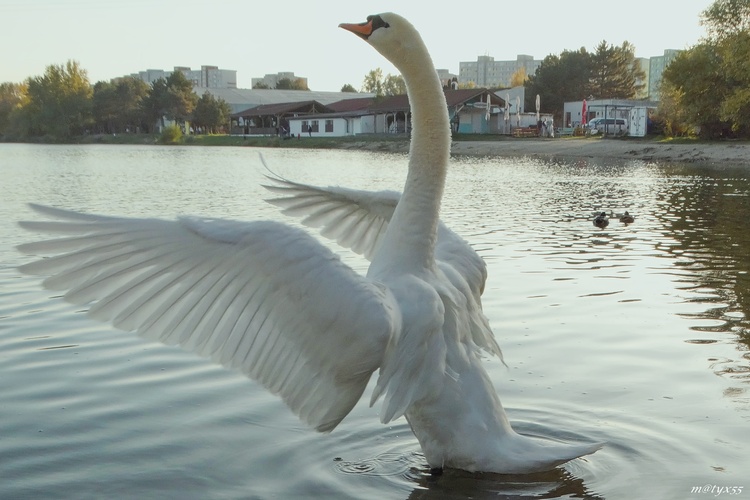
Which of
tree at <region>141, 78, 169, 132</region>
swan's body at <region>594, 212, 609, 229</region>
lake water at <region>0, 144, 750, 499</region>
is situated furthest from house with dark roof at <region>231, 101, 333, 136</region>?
lake water at <region>0, 144, 750, 499</region>

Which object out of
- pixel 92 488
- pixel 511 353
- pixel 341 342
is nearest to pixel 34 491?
pixel 92 488

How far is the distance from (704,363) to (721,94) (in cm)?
5361

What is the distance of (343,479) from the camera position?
526cm

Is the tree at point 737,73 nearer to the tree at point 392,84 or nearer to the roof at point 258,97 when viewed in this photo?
the roof at point 258,97

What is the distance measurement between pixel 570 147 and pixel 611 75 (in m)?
58.2

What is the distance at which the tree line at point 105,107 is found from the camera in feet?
364

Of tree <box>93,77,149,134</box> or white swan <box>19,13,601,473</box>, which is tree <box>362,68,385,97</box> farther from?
white swan <box>19,13,601,473</box>

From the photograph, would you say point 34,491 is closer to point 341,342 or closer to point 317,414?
point 317,414

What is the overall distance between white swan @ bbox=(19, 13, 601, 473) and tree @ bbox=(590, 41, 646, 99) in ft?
360

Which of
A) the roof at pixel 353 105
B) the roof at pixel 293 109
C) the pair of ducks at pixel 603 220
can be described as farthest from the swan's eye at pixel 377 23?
the roof at pixel 293 109

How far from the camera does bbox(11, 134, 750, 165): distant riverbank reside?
4741 centimetres

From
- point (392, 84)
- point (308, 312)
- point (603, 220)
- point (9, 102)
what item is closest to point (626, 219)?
point (603, 220)

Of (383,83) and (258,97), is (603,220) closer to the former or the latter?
(258,97)

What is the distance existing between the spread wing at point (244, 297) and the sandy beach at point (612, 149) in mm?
42494
